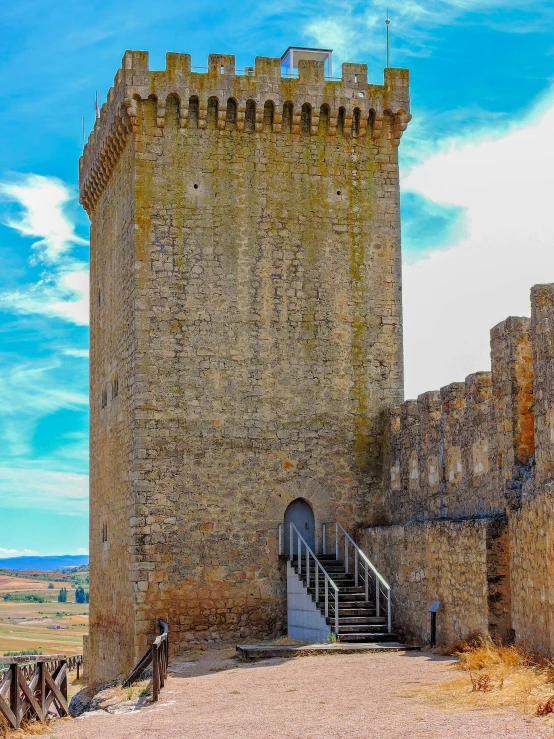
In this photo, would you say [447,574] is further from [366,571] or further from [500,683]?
[500,683]

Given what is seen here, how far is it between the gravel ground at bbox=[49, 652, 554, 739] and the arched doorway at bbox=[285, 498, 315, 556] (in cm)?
400

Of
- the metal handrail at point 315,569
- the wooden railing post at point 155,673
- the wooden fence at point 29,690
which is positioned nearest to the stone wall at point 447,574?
the metal handrail at point 315,569

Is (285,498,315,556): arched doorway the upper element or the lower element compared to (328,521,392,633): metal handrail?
upper


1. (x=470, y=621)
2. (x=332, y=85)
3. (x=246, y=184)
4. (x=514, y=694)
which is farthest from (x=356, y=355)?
(x=514, y=694)

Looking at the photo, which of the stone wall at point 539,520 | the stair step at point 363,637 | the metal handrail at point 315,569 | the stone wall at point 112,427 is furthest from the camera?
the stone wall at point 112,427

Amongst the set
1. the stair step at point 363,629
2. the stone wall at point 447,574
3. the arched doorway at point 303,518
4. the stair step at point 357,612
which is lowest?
the stair step at point 363,629

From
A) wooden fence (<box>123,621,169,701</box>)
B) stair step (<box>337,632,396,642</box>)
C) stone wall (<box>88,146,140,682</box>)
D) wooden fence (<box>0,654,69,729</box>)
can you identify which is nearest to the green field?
stone wall (<box>88,146,140,682</box>)

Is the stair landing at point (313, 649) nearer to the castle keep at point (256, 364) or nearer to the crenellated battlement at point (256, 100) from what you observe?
the castle keep at point (256, 364)

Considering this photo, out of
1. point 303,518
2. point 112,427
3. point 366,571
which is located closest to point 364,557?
point 366,571

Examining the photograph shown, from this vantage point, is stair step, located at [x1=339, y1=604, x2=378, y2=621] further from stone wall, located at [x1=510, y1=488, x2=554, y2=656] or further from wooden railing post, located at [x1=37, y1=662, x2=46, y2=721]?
wooden railing post, located at [x1=37, y1=662, x2=46, y2=721]

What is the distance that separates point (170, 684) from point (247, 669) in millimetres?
1414

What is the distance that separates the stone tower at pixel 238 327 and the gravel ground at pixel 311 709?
3.46 m

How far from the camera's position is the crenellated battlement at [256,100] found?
69.3 feet

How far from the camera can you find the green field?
3317 inches
